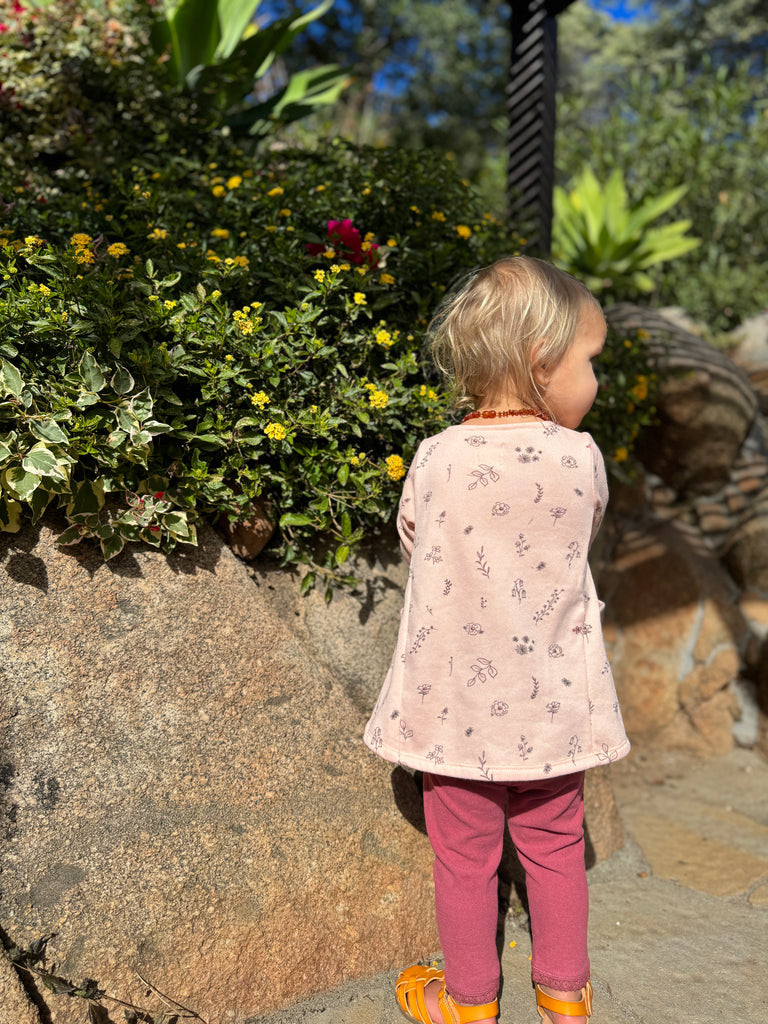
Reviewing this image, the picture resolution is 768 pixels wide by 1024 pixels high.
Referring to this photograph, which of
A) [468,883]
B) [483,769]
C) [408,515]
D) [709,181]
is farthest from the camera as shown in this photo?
[709,181]

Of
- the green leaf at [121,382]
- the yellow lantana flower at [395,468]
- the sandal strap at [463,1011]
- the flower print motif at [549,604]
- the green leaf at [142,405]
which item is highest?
the green leaf at [121,382]

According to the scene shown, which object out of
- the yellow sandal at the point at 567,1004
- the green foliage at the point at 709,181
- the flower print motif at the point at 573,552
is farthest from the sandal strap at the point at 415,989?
the green foliage at the point at 709,181

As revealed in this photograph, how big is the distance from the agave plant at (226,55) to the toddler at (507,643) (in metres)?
2.50

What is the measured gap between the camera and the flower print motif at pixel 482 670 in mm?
1605

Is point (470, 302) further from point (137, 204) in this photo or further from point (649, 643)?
point (649, 643)

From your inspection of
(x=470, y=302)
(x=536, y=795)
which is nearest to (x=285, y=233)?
(x=470, y=302)

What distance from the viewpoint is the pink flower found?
7.38ft

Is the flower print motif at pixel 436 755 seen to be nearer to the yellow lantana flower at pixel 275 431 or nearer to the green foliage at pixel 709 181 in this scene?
the yellow lantana flower at pixel 275 431

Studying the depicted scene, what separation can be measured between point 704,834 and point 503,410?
6.17 ft

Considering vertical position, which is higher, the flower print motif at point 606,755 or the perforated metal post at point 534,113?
the perforated metal post at point 534,113

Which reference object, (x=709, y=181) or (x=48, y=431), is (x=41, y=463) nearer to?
(x=48, y=431)

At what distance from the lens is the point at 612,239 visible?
4.79 meters

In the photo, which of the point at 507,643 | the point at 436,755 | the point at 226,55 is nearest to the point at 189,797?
the point at 436,755

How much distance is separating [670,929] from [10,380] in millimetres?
2141
